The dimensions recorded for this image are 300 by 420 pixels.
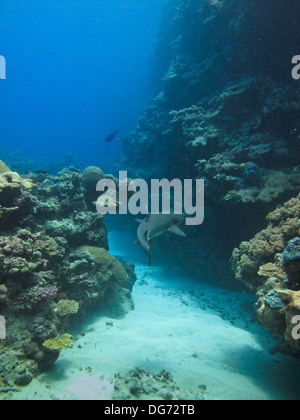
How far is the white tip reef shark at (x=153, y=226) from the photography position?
305 cm

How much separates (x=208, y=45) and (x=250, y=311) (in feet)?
51.1

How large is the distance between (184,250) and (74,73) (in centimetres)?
12996

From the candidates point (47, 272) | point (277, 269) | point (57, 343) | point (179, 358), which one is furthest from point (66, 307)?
point (277, 269)

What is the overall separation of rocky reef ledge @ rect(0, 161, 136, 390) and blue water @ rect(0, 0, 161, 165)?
44353mm

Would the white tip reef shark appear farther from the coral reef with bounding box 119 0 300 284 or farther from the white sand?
the coral reef with bounding box 119 0 300 284

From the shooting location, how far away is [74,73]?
359 feet

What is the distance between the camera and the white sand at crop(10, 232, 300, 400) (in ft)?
10.8

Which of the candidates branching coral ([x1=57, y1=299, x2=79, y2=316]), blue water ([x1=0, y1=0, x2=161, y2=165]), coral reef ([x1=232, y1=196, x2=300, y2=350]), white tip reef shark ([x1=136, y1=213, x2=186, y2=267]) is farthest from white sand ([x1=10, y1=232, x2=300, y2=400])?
blue water ([x1=0, y1=0, x2=161, y2=165])

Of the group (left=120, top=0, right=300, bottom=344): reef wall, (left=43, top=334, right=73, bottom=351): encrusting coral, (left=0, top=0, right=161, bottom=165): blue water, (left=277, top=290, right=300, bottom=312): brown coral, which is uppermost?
(left=0, top=0, right=161, bottom=165): blue water

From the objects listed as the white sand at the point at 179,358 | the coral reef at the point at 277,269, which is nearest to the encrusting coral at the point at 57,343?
the white sand at the point at 179,358

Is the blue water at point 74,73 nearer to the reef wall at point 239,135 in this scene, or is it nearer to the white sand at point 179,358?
the reef wall at point 239,135

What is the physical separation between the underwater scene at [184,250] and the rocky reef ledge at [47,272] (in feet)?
0.10

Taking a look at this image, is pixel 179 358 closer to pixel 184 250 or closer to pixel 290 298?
pixel 290 298

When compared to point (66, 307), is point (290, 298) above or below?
above
